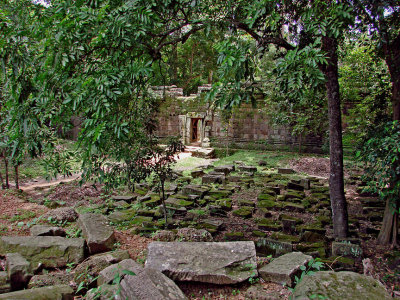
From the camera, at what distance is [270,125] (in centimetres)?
1609

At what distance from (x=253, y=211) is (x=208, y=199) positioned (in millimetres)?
1295

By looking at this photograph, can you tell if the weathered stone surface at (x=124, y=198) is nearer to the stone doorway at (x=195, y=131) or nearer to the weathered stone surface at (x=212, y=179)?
the weathered stone surface at (x=212, y=179)

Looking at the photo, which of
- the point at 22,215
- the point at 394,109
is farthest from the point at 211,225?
the point at 394,109

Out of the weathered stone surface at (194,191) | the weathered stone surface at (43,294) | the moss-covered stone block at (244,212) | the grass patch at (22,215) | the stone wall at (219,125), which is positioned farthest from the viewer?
the stone wall at (219,125)

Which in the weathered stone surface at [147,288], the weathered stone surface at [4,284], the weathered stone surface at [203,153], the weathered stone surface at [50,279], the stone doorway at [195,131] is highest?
the stone doorway at [195,131]

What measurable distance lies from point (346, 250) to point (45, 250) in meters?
4.34

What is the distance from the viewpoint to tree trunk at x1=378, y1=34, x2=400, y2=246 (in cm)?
509

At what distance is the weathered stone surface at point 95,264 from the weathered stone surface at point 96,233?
0.31 metres

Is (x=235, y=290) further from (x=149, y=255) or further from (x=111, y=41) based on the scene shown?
(x=111, y=41)

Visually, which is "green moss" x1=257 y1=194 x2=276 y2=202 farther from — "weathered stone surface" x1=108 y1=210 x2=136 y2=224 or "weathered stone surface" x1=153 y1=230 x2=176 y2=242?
"weathered stone surface" x1=153 y1=230 x2=176 y2=242

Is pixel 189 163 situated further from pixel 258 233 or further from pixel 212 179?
pixel 258 233

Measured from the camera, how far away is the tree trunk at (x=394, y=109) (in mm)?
5086

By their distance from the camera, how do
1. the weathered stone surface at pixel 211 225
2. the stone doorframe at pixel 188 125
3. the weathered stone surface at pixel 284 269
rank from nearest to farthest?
the weathered stone surface at pixel 284 269, the weathered stone surface at pixel 211 225, the stone doorframe at pixel 188 125

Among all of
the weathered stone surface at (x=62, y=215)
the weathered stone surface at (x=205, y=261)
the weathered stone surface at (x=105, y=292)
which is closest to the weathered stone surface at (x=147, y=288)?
the weathered stone surface at (x=105, y=292)
